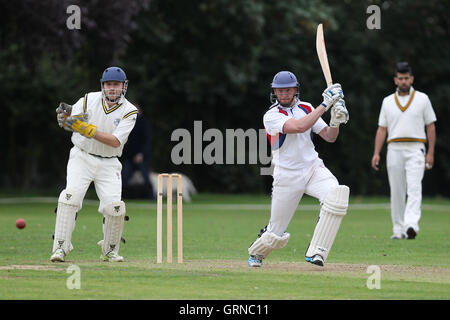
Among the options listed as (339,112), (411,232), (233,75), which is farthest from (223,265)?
(233,75)

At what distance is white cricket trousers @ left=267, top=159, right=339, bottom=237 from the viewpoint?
825 cm

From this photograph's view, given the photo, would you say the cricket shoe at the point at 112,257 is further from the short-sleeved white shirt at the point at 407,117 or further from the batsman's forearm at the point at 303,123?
the short-sleeved white shirt at the point at 407,117

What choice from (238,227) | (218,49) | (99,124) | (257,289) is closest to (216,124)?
(218,49)

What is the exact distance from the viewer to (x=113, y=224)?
8789 millimetres

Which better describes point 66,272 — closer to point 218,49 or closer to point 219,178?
point 218,49

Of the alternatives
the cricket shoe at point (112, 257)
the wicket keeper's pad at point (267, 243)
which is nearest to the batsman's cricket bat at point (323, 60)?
the wicket keeper's pad at point (267, 243)

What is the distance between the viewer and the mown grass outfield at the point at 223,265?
6520 mm

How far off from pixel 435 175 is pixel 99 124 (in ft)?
64.8

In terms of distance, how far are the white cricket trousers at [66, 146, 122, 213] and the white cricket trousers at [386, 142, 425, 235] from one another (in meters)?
4.42

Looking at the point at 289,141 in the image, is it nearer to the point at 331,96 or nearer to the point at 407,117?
the point at 331,96

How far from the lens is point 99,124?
8828 millimetres

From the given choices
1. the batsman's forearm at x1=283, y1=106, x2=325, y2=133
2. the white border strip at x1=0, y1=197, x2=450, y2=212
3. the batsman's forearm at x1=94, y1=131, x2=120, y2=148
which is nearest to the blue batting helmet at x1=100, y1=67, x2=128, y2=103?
the batsman's forearm at x1=94, y1=131, x2=120, y2=148

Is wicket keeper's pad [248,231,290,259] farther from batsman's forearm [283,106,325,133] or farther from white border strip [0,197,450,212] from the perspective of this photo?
white border strip [0,197,450,212]

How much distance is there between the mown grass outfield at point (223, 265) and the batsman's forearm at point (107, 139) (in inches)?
41.8
